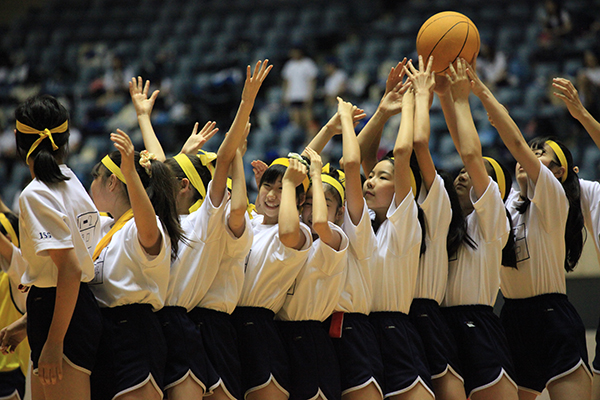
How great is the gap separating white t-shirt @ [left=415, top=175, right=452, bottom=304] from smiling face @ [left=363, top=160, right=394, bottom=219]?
0.23 meters

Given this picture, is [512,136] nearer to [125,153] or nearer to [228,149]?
[228,149]

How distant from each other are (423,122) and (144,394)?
224 cm

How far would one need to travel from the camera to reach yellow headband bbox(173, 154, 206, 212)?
13.1 feet

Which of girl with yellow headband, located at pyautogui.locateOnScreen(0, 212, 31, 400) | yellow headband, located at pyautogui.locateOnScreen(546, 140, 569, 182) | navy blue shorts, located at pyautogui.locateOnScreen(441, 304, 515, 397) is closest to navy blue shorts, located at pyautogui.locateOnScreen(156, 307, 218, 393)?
navy blue shorts, located at pyautogui.locateOnScreen(441, 304, 515, 397)

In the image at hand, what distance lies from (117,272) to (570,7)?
391 inches

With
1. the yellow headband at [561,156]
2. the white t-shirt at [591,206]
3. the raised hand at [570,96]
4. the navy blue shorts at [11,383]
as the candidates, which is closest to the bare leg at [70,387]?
the navy blue shorts at [11,383]

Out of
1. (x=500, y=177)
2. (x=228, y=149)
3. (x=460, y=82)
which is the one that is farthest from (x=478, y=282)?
(x=228, y=149)

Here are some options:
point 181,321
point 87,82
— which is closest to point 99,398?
point 181,321

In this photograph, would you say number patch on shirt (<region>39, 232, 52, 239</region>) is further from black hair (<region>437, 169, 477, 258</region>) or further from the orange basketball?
the orange basketball

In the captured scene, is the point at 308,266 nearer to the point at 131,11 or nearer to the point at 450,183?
the point at 450,183

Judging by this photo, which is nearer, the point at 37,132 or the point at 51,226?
the point at 51,226

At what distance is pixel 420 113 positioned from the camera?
4062mm

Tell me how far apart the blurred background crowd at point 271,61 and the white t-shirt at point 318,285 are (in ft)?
19.0

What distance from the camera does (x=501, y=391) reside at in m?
3.89
